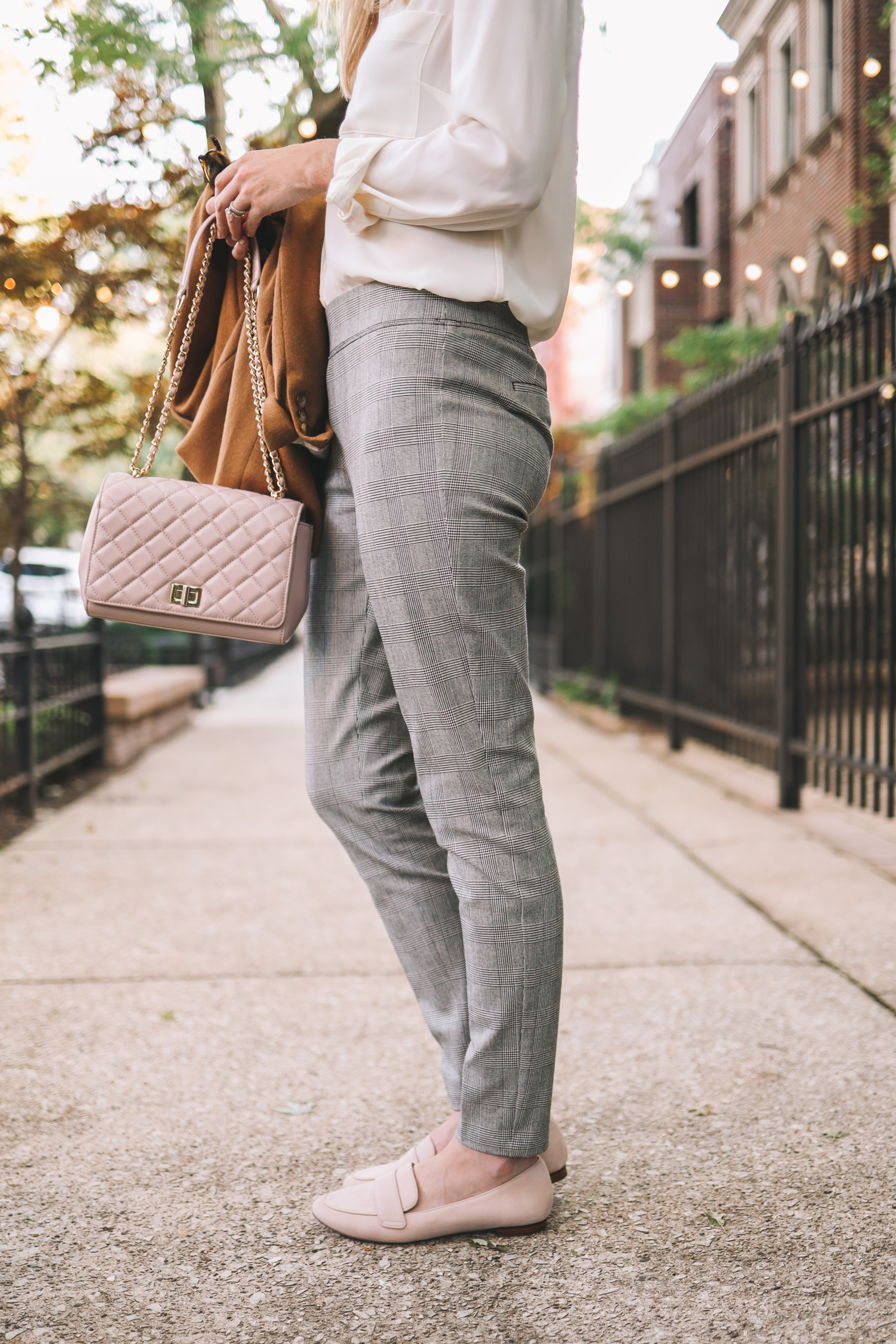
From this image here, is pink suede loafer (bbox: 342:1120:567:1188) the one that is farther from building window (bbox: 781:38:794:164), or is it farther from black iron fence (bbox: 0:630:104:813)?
building window (bbox: 781:38:794:164)

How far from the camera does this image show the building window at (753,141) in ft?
33.7

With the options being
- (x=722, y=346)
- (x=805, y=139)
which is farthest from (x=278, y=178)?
(x=722, y=346)

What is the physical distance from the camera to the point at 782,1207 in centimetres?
173

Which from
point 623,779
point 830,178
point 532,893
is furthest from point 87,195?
point 830,178

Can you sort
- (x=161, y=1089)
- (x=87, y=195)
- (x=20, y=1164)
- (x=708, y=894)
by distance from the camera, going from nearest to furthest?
(x=20, y=1164) < (x=161, y=1089) < (x=708, y=894) < (x=87, y=195)

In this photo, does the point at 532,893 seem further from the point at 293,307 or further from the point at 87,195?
the point at 87,195

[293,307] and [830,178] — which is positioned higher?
[830,178]

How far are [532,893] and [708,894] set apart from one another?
2286mm

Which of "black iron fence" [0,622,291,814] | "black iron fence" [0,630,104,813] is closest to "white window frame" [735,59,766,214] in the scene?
"black iron fence" [0,622,291,814]

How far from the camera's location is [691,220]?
54.9 feet

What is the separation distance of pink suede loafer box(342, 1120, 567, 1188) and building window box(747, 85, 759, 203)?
9956 mm

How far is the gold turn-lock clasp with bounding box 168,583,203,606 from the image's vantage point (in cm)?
158

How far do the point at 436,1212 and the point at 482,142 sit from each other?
1.48 meters

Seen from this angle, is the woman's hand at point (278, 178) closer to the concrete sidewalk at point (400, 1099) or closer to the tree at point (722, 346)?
the concrete sidewalk at point (400, 1099)
